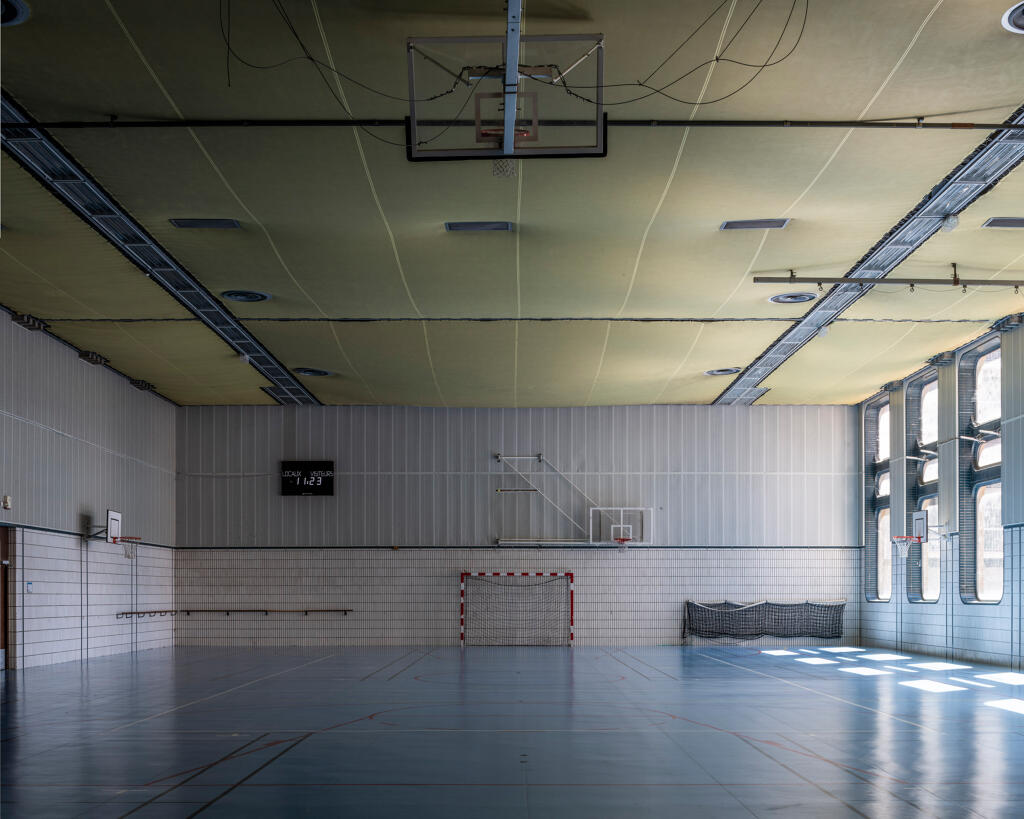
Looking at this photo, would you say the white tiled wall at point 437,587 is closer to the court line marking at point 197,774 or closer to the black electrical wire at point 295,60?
the court line marking at point 197,774

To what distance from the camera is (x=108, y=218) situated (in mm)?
15625

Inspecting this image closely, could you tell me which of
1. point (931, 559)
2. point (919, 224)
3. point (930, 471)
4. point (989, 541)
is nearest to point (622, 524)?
point (931, 559)

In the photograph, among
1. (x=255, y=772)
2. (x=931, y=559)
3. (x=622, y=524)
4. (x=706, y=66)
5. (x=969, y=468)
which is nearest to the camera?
(x=255, y=772)

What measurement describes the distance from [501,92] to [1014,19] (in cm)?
522

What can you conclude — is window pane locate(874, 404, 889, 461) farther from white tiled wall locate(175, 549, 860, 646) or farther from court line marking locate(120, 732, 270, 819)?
court line marking locate(120, 732, 270, 819)

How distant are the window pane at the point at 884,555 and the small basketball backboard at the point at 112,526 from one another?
70.2 ft

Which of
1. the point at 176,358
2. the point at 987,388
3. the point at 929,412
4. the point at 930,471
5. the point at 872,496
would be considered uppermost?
the point at 176,358

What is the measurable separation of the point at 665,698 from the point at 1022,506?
10.2 m

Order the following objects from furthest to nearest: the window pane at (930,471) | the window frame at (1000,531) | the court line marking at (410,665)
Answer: the window pane at (930,471), the window frame at (1000,531), the court line marking at (410,665)

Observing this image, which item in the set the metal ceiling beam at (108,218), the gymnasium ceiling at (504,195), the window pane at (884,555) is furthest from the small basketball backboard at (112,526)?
the window pane at (884,555)

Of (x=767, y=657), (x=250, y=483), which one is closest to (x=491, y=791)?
(x=767, y=657)

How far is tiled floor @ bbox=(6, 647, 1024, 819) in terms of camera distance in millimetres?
8602

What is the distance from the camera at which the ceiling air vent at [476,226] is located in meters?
16.0

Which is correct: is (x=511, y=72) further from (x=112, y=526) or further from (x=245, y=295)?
(x=112, y=526)
